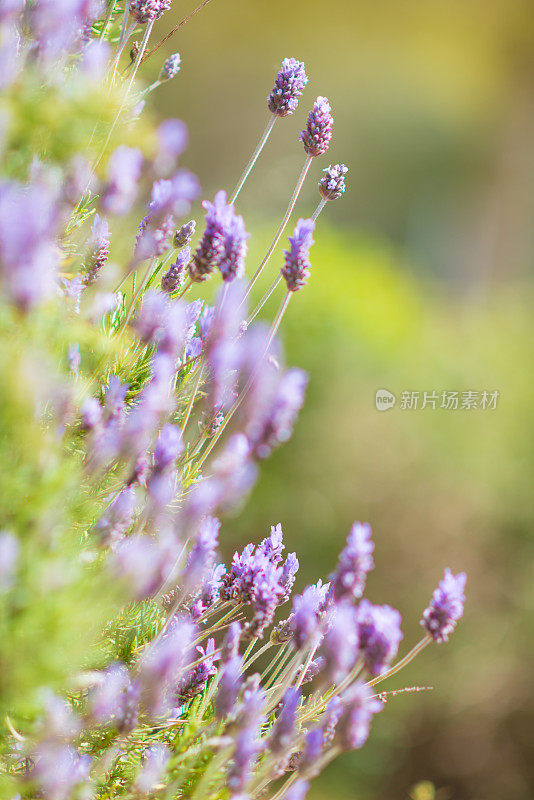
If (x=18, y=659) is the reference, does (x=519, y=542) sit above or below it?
above

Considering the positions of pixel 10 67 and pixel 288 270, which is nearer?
pixel 10 67

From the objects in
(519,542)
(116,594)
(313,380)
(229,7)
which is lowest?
(116,594)

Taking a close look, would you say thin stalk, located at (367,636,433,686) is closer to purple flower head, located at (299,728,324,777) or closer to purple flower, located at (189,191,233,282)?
purple flower head, located at (299,728,324,777)

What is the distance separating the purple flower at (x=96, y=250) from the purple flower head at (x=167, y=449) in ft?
0.80

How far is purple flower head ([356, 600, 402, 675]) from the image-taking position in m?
0.76

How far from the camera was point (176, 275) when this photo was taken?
39.3 inches

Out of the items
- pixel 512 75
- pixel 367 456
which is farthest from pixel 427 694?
pixel 512 75

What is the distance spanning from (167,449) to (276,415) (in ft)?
0.43

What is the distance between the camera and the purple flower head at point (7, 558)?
650mm

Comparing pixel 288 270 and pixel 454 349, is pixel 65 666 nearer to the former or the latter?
pixel 288 270

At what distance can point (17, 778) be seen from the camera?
2.77 feet

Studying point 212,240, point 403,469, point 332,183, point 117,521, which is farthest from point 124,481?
point 403,469

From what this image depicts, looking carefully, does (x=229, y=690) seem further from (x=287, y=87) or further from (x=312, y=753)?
(x=287, y=87)

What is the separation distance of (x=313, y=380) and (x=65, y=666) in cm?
310
